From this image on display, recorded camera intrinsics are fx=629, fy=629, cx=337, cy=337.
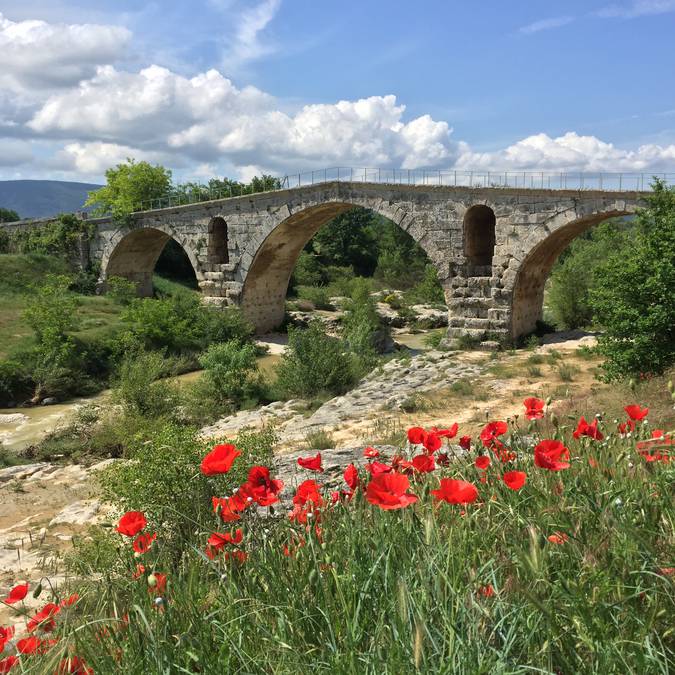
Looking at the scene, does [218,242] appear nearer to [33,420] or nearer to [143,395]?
[33,420]

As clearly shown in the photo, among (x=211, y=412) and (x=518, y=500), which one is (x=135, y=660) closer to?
(x=518, y=500)

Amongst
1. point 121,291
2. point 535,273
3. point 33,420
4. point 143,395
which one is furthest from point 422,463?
point 121,291

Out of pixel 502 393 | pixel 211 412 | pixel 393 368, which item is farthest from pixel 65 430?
pixel 502 393

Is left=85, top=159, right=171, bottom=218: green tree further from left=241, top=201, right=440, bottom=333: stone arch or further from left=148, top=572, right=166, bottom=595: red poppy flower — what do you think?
left=148, top=572, right=166, bottom=595: red poppy flower

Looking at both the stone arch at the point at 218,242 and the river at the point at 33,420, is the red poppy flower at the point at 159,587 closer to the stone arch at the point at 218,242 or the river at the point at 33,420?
the river at the point at 33,420

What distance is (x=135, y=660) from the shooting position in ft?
6.74

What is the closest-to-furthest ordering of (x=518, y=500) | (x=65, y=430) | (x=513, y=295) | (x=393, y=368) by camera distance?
(x=518, y=500) → (x=65, y=430) → (x=393, y=368) → (x=513, y=295)

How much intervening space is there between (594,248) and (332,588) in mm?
24681

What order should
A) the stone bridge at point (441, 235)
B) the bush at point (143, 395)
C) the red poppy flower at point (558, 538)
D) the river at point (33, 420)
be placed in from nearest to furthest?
the red poppy flower at point (558, 538), the bush at point (143, 395), the river at point (33, 420), the stone bridge at point (441, 235)

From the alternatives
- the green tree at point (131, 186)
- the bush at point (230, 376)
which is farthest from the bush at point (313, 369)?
the green tree at point (131, 186)

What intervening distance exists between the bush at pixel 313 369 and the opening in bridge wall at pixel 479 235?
563cm

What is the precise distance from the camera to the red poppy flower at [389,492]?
217cm

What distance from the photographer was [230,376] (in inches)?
622

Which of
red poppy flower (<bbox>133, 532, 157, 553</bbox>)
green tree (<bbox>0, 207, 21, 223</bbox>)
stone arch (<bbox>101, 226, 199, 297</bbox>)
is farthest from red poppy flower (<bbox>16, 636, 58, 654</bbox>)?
green tree (<bbox>0, 207, 21, 223</bbox>)
